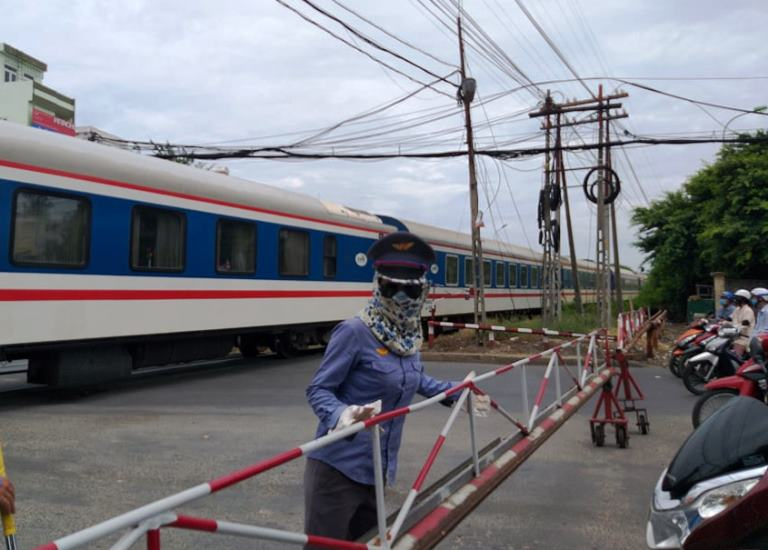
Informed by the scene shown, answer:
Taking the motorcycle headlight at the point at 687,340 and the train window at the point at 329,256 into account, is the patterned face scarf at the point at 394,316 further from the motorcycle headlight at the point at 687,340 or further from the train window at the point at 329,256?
the train window at the point at 329,256

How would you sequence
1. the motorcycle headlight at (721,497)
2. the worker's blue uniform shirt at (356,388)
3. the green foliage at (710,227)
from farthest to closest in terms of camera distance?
the green foliage at (710,227), the motorcycle headlight at (721,497), the worker's blue uniform shirt at (356,388)

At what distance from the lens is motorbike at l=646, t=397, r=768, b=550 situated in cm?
276

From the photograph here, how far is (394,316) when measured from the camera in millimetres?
2820

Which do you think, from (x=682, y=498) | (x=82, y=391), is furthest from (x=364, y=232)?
(x=682, y=498)

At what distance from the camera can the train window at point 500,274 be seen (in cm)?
2442

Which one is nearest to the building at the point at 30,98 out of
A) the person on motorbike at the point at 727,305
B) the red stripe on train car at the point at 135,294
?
the red stripe on train car at the point at 135,294

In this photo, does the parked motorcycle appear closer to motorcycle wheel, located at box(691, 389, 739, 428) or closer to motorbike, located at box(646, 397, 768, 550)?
motorcycle wheel, located at box(691, 389, 739, 428)

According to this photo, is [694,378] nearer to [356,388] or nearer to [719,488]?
[719,488]

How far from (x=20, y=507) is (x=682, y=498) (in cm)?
415

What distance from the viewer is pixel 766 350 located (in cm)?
652

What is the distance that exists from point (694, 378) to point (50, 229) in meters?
8.93

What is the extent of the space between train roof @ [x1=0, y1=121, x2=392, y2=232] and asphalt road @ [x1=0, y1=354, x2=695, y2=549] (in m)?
2.96

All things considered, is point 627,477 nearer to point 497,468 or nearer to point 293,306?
point 497,468

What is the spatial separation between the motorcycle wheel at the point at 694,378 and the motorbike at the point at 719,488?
23.1 feet
